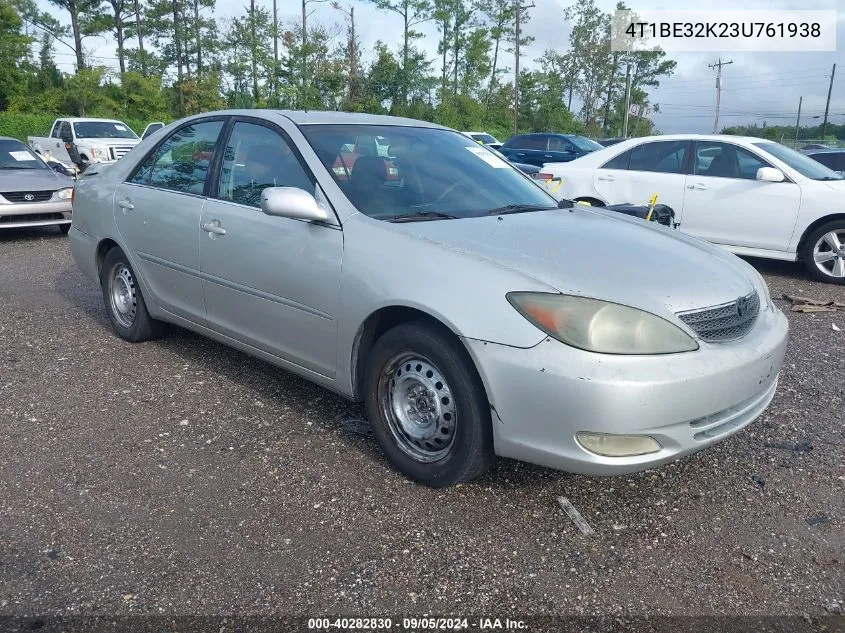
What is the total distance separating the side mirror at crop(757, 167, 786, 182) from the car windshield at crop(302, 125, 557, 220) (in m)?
4.41

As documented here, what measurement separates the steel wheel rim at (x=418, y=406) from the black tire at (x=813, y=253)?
6114 mm

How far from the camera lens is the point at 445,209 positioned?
3.63 m

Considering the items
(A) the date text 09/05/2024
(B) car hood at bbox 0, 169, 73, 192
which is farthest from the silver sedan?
(B) car hood at bbox 0, 169, 73, 192

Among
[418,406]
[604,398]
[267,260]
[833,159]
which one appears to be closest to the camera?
[604,398]

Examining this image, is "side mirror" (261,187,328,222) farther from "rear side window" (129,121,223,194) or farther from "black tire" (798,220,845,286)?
"black tire" (798,220,845,286)

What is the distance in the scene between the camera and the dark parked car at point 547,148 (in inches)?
826

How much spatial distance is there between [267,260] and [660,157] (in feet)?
20.5

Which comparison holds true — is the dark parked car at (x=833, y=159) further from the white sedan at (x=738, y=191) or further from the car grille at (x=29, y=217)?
the car grille at (x=29, y=217)

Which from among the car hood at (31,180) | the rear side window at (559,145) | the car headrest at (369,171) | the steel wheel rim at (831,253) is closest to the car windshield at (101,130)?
the car hood at (31,180)

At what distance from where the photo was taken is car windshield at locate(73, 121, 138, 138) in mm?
19828

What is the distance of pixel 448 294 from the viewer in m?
2.89

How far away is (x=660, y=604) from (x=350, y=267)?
184 centimetres

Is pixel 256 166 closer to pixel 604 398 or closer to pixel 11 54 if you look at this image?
pixel 604 398

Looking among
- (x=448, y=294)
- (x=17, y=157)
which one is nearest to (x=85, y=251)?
(x=448, y=294)
